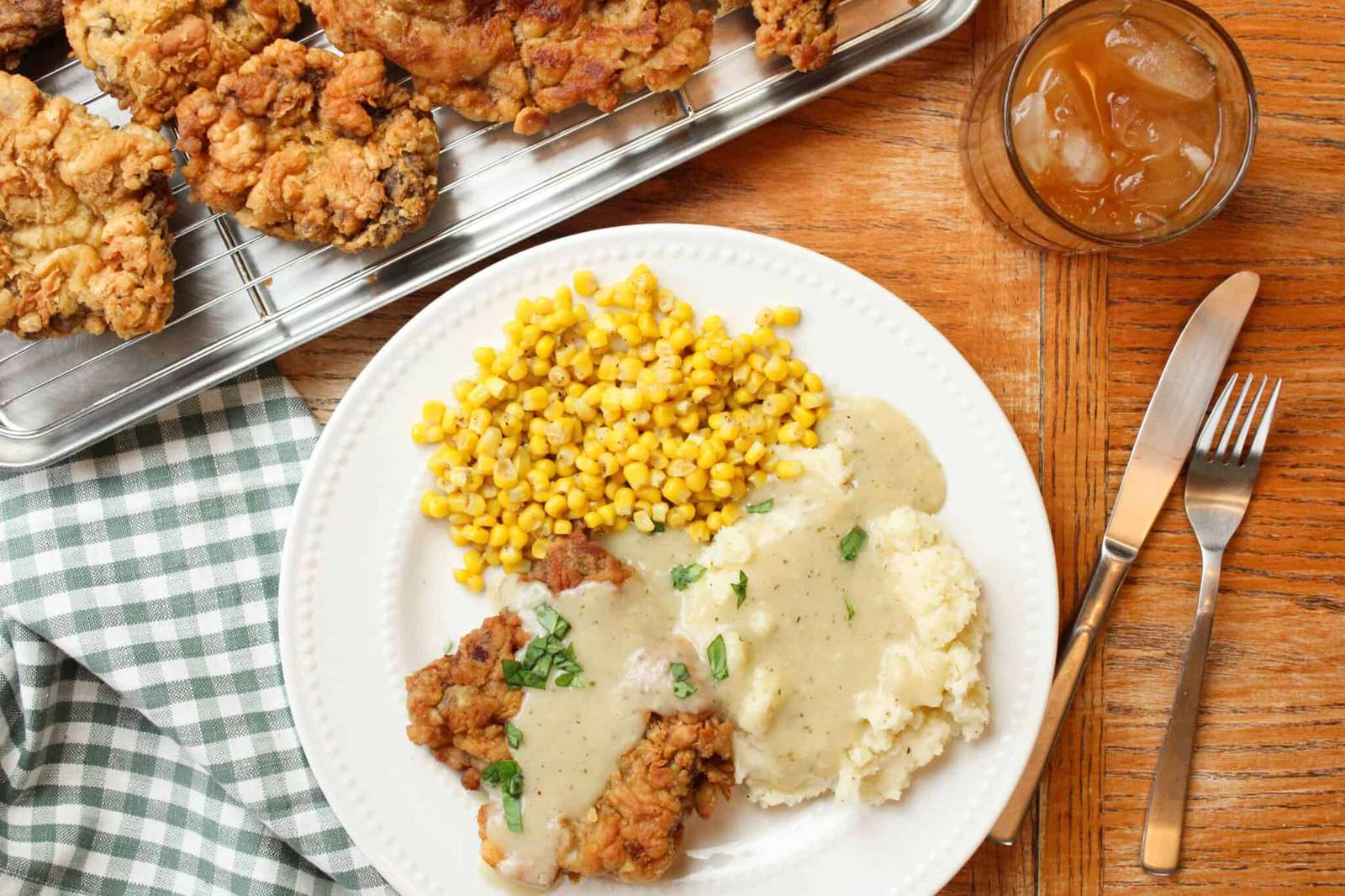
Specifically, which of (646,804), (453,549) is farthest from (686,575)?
(453,549)

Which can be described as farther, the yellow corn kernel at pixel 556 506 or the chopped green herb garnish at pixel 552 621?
the yellow corn kernel at pixel 556 506

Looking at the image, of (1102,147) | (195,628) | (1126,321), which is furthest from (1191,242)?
(195,628)

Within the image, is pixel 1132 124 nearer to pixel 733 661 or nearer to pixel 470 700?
pixel 733 661

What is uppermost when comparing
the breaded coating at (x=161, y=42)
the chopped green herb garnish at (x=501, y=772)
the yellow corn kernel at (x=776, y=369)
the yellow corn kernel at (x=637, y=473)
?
the breaded coating at (x=161, y=42)

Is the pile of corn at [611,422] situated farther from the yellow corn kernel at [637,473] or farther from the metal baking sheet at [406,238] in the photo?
the metal baking sheet at [406,238]

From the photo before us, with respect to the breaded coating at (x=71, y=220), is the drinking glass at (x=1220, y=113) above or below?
below

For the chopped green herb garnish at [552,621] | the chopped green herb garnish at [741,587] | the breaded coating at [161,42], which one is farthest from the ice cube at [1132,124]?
the breaded coating at [161,42]

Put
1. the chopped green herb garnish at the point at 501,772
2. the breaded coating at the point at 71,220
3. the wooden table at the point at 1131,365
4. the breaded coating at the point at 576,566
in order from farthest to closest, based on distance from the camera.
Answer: the wooden table at the point at 1131,365 < the breaded coating at the point at 576,566 < the chopped green herb garnish at the point at 501,772 < the breaded coating at the point at 71,220
